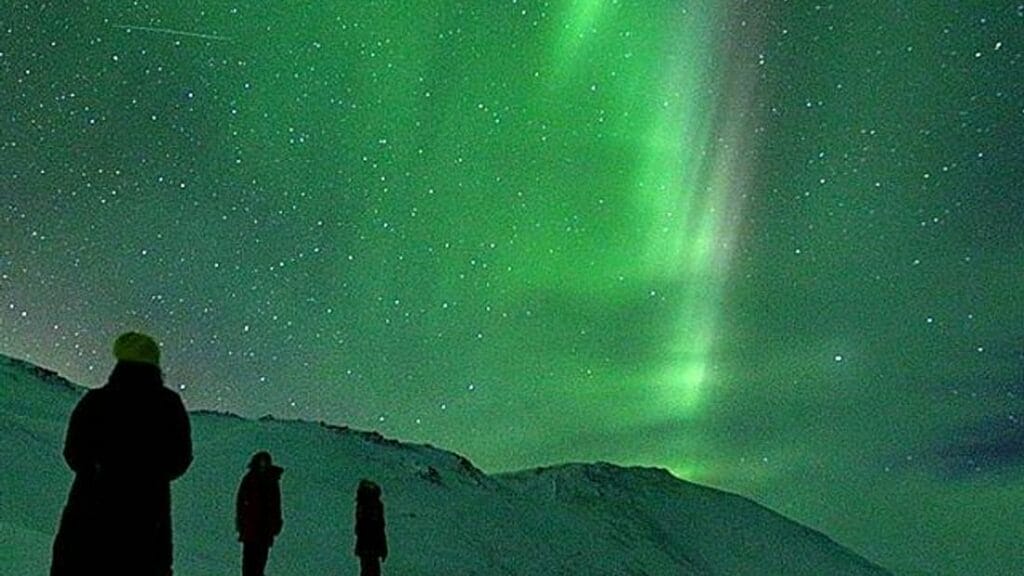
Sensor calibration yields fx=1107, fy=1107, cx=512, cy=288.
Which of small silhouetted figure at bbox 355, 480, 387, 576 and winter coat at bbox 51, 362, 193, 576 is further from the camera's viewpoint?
small silhouetted figure at bbox 355, 480, 387, 576

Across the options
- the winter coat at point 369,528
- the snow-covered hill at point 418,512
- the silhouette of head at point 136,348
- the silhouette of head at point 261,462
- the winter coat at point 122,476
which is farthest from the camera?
the snow-covered hill at point 418,512

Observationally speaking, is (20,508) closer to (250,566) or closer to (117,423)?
(250,566)

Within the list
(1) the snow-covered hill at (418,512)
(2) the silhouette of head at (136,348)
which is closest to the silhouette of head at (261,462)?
(1) the snow-covered hill at (418,512)

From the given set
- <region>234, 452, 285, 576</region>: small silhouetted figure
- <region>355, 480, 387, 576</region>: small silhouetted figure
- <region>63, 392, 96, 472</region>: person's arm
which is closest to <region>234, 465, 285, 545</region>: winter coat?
<region>234, 452, 285, 576</region>: small silhouetted figure

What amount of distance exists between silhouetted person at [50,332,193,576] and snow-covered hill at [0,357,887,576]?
7.43 meters

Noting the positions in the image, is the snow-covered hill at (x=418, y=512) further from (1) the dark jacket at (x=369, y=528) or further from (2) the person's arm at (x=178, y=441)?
(2) the person's arm at (x=178, y=441)

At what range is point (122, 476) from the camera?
16.2 ft

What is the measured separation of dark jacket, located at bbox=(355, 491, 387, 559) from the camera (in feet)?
45.3

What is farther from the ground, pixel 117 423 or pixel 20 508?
pixel 20 508

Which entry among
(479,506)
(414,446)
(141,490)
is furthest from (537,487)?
(141,490)

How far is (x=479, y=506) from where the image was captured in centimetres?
6059

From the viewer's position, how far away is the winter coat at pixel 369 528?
13.8 metres

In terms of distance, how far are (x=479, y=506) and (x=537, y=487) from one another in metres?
33.9

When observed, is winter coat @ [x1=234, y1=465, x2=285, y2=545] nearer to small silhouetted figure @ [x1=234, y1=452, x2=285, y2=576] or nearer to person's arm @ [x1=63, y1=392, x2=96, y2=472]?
small silhouetted figure @ [x1=234, y1=452, x2=285, y2=576]
